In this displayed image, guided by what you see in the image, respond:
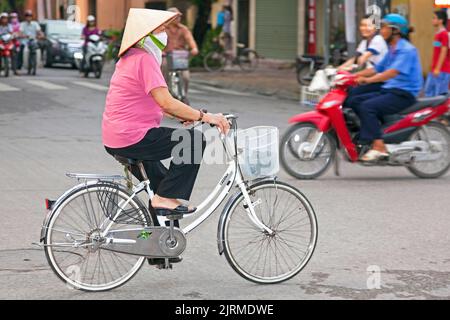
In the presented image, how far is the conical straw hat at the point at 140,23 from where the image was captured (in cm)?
624

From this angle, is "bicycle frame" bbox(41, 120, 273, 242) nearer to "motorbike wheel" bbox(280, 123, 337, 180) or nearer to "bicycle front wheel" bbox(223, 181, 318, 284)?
"bicycle front wheel" bbox(223, 181, 318, 284)

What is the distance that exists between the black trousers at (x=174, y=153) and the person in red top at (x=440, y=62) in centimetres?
1128

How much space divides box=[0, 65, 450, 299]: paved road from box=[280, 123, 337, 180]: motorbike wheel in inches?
6.9

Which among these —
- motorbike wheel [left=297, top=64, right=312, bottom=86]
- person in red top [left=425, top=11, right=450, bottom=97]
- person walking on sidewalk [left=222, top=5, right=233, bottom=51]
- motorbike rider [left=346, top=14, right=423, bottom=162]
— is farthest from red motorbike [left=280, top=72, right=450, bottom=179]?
person walking on sidewalk [left=222, top=5, right=233, bottom=51]

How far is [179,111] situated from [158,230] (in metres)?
0.75

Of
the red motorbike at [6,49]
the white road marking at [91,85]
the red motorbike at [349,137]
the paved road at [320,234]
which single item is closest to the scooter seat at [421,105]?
the red motorbike at [349,137]

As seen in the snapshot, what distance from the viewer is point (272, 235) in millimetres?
6672

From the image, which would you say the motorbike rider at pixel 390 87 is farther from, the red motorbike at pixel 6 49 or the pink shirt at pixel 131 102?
the red motorbike at pixel 6 49

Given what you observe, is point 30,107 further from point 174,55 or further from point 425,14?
point 425,14

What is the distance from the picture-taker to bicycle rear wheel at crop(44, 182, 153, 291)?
20.2 feet

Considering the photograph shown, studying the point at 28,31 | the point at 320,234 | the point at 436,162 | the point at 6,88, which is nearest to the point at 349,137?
the point at 436,162

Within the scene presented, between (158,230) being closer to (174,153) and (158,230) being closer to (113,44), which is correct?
(174,153)

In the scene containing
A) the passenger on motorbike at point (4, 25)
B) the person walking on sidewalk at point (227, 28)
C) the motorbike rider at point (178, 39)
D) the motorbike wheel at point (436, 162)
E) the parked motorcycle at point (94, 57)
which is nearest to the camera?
the motorbike wheel at point (436, 162)

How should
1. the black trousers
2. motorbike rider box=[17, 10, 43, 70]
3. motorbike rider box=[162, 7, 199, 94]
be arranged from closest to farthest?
the black trousers, motorbike rider box=[162, 7, 199, 94], motorbike rider box=[17, 10, 43, 70]
